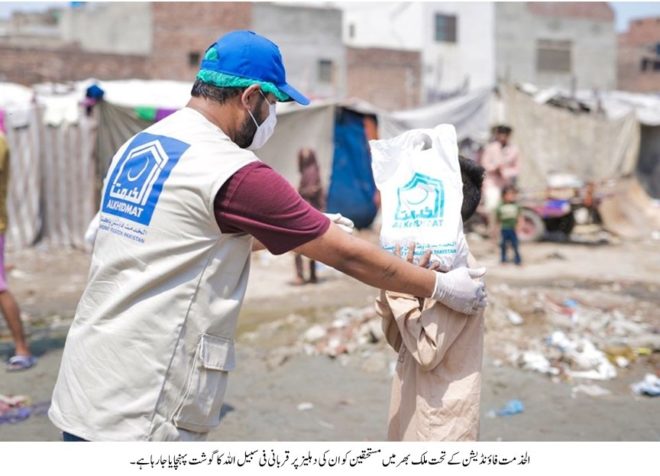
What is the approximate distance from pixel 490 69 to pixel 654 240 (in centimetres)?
1739

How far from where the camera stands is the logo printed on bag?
8.05 ft

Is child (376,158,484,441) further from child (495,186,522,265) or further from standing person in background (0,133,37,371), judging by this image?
child (495,186,522,265)

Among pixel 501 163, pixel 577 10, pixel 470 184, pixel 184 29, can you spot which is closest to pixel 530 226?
pixel 501 163

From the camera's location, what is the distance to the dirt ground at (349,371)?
15.2 ft

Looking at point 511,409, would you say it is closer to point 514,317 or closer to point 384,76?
point 514,317

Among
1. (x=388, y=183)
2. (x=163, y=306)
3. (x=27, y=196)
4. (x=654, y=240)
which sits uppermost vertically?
(x=388, y=183)

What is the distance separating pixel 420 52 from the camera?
2681 centimetres

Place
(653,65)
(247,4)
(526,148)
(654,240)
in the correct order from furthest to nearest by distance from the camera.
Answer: (653,65), (247,4), (526,148), (654,240)

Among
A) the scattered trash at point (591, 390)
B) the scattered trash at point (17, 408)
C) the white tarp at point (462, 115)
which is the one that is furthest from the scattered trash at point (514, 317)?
the white tarp at point (462, 115)

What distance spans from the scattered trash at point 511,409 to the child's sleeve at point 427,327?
258 cm

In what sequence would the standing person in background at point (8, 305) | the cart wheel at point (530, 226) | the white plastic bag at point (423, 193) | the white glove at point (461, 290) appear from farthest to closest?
the cart wheel at point (530, 226), the standing person in background at point (8, 305), the white plastic bag at point (423, 193), the white glove at point (461, 290)

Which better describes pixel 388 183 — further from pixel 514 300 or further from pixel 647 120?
pixel 647 120

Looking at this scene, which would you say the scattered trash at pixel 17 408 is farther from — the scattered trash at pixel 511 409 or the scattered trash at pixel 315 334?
the scattered trash at pixel 511 409

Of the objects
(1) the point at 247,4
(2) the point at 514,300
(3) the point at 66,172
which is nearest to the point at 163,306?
(2) the point at 514,300
